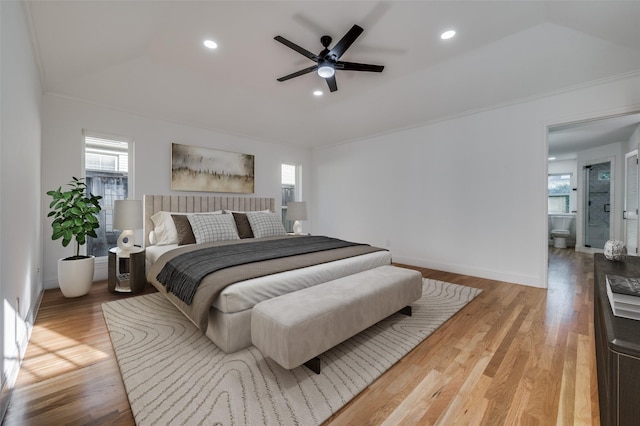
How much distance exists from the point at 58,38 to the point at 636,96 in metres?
5.94

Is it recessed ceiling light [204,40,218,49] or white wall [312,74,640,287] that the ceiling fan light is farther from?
white wall [312,74,640,287]

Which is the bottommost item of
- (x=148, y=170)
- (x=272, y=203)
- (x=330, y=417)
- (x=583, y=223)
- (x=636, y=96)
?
(x=330, y=417)

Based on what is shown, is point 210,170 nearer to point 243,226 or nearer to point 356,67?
point 243,226

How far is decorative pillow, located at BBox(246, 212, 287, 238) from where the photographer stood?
159 inches

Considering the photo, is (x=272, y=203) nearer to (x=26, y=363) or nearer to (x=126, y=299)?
(x=126, y=299)

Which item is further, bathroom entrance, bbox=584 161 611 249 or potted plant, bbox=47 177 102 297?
bathroom entrance, bbox=584 161 611 249

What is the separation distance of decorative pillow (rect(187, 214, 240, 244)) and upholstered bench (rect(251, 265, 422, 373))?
1985 millimetres

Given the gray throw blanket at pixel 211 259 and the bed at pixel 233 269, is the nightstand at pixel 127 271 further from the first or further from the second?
the gray throw blanket at pixel 211 259

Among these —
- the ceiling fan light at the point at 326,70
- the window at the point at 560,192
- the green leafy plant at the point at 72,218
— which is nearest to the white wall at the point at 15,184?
the green leafy plant at the point at 72,218

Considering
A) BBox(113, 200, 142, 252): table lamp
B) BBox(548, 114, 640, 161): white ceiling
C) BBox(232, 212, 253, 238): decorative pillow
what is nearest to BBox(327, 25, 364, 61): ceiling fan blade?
BBox(232, 212, 253, 238): decorative pillow

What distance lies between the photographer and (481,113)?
13.0ft

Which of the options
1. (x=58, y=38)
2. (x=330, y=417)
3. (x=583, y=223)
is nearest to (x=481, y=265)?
(x=330, y=417)

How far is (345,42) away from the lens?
229cm

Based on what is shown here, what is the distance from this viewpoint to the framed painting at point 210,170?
14.1 feet
